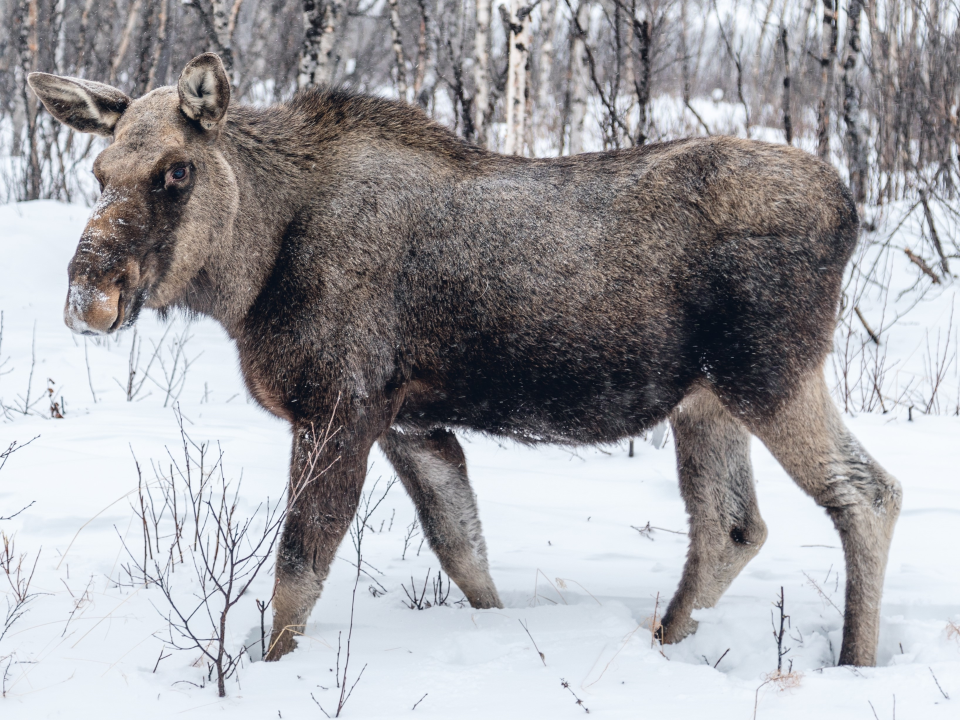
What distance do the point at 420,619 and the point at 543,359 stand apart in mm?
1346

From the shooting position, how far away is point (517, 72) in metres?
8.02

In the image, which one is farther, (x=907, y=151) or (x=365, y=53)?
(x=365, y=53)

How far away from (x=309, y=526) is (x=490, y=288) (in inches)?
47.9

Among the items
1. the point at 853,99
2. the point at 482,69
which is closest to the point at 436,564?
the point at 482,69

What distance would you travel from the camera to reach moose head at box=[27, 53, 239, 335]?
10.0 ft

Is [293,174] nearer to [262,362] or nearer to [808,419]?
[262,362]

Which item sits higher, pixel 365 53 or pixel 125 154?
pixel 365 53

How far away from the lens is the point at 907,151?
9.91 metres

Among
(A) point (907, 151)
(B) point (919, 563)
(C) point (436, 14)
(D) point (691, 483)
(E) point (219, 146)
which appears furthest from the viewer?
(C) point (436, 14)

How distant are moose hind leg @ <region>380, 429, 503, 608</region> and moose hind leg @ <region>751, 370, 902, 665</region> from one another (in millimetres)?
1412

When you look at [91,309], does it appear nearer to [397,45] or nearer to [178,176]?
[178,176]

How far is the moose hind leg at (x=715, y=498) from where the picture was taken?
13.1ft

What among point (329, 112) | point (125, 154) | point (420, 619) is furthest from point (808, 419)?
point (125, 154)

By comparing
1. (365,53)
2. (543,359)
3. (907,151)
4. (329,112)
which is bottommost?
(543,359)
